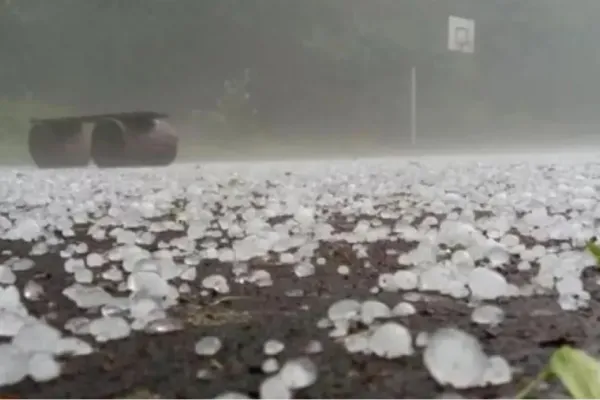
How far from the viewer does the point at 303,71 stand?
2.00 feet

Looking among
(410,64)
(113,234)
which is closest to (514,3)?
(410,64)

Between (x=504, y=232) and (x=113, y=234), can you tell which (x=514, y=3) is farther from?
(x=113, y=234)

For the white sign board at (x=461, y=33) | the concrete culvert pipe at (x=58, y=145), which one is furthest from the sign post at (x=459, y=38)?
the concrete culvert pipe at (x=58, y=145)

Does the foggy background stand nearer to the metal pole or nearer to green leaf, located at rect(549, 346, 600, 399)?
the metal pole

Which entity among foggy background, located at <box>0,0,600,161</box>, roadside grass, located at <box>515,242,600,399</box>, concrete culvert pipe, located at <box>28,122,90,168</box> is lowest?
roadside grass, located at <box>515,242,600,399</box>

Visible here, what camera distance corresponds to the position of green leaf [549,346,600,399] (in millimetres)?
222

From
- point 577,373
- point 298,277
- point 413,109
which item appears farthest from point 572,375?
point 413,109

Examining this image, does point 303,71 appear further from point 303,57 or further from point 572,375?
point 572,375


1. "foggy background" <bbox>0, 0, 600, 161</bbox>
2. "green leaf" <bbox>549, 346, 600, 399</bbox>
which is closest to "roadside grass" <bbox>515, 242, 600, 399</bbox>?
"green leaf" <bbox>549, 346, 600, 399</bbox>

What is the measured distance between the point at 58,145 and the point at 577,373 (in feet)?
1.75

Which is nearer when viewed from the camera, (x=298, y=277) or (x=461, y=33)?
(x=298, y=277)

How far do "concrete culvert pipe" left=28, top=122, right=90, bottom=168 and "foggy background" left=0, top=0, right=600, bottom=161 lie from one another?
0.01 meters

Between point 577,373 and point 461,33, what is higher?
point 461,33

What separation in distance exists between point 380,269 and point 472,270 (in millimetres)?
53
